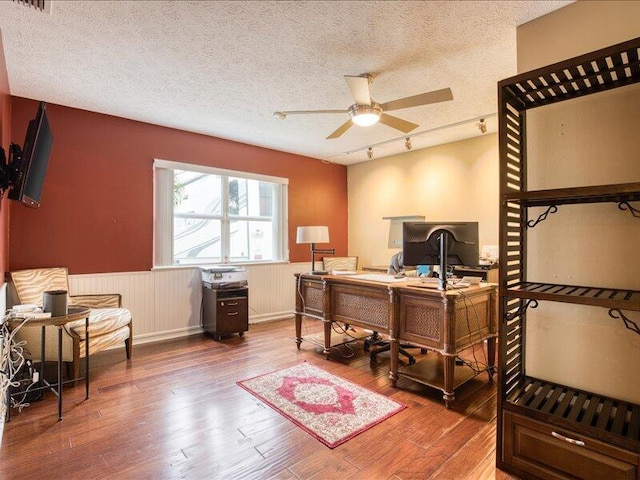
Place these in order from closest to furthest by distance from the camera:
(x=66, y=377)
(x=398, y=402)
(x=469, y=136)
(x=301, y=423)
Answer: (x=301, y=423) → (x=398, y=402) → (x=66, y=377) → (x=469, y=136)

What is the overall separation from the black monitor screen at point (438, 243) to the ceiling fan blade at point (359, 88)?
1109 mm

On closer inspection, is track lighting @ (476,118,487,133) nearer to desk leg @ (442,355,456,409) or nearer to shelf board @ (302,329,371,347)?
desk leg @ (442,355,456,409)

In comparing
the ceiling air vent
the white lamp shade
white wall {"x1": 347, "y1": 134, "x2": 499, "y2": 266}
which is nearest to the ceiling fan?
the white lamp shade

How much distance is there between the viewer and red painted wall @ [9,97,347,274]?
342 cm

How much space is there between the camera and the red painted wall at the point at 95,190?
3422 millimetres

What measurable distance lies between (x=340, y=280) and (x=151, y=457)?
2.05m

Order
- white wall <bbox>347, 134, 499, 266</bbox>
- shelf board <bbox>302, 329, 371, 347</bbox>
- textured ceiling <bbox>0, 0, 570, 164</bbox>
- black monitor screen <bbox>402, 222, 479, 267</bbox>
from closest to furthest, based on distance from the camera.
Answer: textured ceiling <bbox>0, 0, 570, 164</bbox> < black monitor screen <bbox>402, 222, 479, 267</bbox> < shelf board <bbox>302, 329, 371, 347</bbox> < white wall <bbox>347, 134, 499, 266</bbox>

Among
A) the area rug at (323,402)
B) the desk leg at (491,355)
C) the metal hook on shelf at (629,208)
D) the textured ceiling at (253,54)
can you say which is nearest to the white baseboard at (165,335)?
the area rug at (323,402)

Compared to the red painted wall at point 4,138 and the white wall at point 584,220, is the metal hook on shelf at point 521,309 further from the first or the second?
the red painted wall at point 4,138

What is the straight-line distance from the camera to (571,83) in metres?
1.79

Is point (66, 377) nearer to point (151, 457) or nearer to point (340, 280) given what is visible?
point (151, 457)

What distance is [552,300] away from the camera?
5.46ft

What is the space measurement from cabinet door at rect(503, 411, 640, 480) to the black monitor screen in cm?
130

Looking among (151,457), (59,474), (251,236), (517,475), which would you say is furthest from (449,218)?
(59,474)
